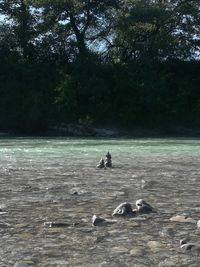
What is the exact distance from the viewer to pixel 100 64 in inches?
1587

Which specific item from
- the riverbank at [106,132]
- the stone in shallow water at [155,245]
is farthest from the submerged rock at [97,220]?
the riverbank at [106,132]

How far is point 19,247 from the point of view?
4051mm

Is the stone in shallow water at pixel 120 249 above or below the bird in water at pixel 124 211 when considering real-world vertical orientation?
below

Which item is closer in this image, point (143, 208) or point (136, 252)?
point (136, 252)

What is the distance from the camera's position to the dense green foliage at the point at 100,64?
127ft

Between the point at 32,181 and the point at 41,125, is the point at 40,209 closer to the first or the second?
the point at 32,181

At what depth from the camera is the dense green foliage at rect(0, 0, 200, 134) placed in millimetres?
38844

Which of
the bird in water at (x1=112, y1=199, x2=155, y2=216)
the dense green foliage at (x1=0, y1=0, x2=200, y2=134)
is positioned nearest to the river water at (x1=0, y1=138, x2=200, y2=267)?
the bird in water at (x1=112, y1=199, x2=155, y2=216)

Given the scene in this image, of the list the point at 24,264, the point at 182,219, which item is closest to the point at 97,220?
the point at 182,219

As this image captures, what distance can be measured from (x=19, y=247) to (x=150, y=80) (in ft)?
117

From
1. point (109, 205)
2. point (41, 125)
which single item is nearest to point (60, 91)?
point (41, 125)

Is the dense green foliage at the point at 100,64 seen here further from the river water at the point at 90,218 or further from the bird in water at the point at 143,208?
the bird in water at the point at 143,208

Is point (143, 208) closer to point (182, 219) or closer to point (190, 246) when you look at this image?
point (182, 219)

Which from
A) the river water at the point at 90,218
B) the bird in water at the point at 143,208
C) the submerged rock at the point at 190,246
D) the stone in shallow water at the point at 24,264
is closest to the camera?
the stone in shallow water at the point at 24,264
